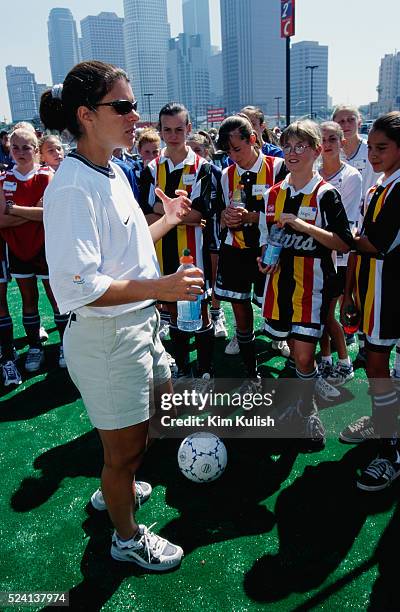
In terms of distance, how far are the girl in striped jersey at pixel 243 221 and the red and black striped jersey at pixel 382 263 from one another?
3.52ft

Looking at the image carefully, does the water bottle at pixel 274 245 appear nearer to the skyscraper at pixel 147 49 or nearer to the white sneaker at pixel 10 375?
the white sneaker at pixel 10 375

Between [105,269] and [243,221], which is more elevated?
[105,269]

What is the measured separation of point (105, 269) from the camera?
1.94 meters

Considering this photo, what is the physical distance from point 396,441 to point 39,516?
2372mm

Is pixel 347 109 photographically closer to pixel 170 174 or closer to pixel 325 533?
pixel 170 174

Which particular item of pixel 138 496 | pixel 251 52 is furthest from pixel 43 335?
pixel 251 52

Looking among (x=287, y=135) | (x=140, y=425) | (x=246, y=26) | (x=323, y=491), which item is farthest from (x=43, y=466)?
(x=246, y=26)

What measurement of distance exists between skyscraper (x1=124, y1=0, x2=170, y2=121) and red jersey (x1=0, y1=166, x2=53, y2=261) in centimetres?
16248

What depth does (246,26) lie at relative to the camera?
15562 cm

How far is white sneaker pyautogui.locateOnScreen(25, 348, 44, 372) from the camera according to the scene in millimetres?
4887

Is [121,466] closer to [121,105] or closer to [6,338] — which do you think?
[121,105]

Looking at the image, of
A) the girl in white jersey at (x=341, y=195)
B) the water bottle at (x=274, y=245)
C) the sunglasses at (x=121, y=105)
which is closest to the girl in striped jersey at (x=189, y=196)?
the water bottle at (x=274, y=245)

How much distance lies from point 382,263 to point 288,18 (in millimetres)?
16824

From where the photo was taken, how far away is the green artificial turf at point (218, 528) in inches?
90.5
